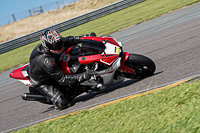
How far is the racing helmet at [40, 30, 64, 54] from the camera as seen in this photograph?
5.52 m

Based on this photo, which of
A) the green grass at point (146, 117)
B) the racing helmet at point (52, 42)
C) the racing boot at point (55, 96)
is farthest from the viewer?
the racing boot at point (55, 96)

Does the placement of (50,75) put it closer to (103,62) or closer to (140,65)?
(103,62)

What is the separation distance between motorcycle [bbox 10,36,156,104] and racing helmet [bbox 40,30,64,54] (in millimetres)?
323

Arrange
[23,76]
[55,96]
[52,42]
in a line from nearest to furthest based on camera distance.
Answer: [52,42]
[55,96]
[23,76]

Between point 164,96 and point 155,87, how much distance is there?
95 cm

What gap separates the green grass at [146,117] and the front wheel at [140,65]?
1178mm

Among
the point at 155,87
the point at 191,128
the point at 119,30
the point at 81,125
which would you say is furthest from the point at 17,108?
the point at 119,30

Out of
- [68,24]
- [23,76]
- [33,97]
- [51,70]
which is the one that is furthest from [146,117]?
[68,24]

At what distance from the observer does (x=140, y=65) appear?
19.2ft

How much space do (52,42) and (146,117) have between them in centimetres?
265

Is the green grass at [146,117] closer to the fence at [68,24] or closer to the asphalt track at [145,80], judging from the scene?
the asphalt track at [145,80]

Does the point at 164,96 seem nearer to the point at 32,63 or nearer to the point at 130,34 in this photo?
the point at 32,63

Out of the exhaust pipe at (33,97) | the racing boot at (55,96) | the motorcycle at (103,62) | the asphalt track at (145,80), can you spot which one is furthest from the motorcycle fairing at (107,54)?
the exhaust pipe at (33,97)

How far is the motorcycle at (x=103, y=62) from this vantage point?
5.63 meters
